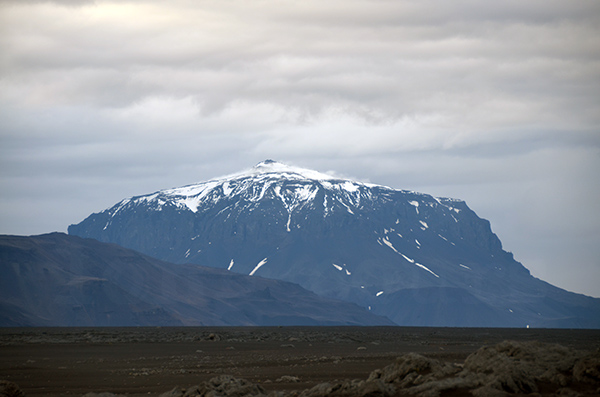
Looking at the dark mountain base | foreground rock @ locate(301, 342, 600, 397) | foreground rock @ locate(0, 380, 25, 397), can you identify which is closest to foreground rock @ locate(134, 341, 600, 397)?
foreground rock @ locate(301, 342, 600, 397)

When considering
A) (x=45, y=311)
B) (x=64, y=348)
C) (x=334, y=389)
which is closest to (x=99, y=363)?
(x=64, y=348)

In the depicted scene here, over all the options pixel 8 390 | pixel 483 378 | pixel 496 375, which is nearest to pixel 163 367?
pixel 8 390

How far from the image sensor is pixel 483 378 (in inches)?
945

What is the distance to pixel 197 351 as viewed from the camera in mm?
63531

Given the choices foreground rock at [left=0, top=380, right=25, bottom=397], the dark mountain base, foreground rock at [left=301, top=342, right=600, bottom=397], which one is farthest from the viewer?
the dark mountain base

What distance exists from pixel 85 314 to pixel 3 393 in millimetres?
175450

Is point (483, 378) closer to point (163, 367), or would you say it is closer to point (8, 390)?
point (8, 390)

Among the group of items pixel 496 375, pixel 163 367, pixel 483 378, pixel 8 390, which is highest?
pixel 496 375

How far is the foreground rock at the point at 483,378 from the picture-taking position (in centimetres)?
2333

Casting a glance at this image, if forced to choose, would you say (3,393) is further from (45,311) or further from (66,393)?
(45,311)

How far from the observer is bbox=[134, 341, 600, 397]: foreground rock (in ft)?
76.5

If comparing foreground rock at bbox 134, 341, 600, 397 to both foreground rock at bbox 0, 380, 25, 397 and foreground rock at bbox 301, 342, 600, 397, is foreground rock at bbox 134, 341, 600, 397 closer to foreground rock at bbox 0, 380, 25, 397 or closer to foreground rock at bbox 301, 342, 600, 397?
foreground rock at bbox 301, 342, 600, 397

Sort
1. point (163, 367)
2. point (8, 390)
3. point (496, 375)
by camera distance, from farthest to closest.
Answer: point (163, 367) → point (8, 390) → point (496, 375)

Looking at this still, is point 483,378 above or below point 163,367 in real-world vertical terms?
above
